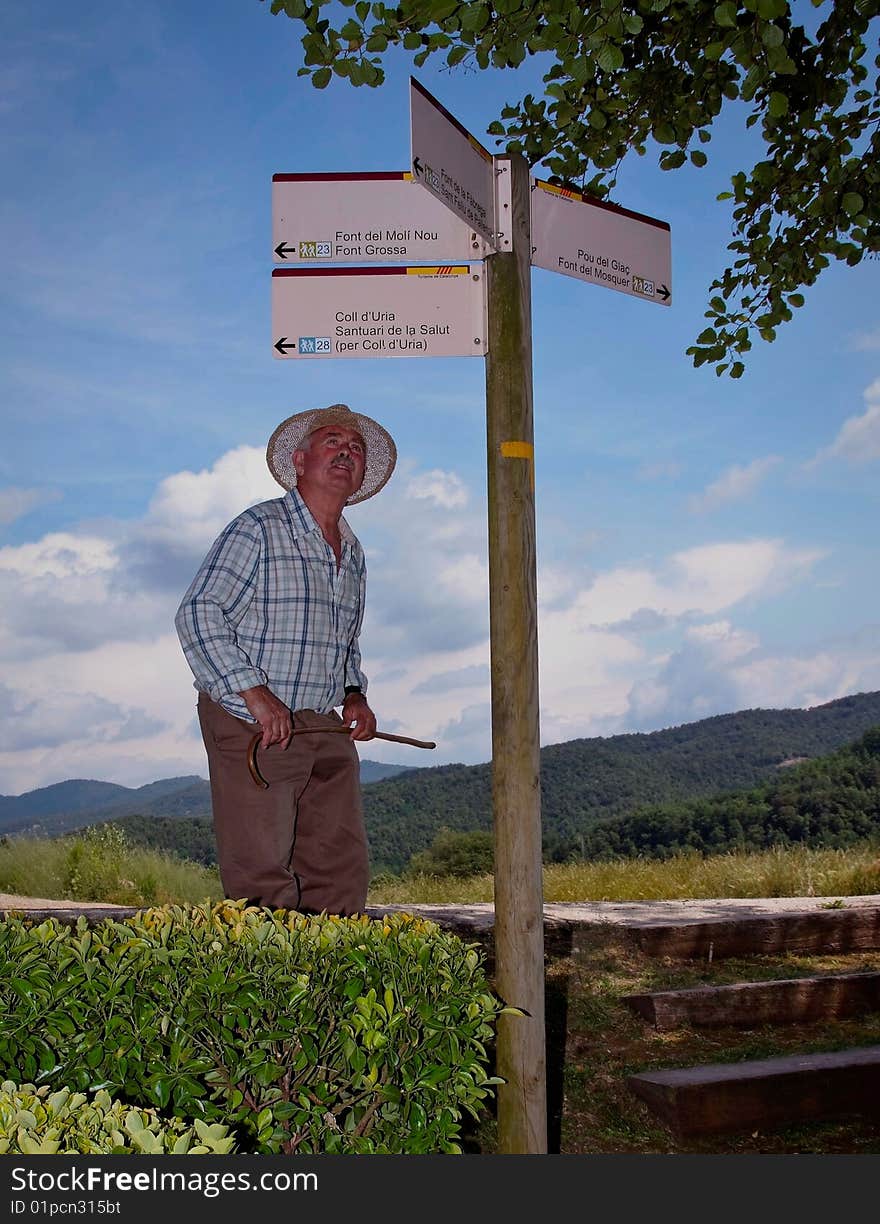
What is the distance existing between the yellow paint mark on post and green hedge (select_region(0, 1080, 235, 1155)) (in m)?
2.13

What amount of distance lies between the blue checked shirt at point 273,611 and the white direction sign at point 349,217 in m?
1.37

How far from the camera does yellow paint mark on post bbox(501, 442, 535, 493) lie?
11.8 feet

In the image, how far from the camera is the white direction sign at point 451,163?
328 cm

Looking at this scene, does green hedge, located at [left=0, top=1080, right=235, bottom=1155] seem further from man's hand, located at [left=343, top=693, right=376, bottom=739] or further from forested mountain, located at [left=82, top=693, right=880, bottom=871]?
forested mountain, located at [left=82, top=693, right=880, bottom=871]

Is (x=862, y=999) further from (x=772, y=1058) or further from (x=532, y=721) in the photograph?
(x=532, y=721)

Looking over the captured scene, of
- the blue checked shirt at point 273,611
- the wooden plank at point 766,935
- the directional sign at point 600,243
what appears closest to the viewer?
the directional sign at point 600,243

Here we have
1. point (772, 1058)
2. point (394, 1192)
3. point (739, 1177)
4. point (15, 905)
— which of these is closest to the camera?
point (394, 1192)

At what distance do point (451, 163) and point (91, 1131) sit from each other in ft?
9.21

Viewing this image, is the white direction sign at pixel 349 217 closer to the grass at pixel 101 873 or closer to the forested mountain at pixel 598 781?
the forested mountain at pixel 598 781

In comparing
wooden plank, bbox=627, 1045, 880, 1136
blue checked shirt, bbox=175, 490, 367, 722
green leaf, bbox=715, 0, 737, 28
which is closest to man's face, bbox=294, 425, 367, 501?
blue checked shirt, bbox=175, 490, 367, 722

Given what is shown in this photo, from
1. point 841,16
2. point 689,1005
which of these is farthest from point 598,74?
point 689,1005

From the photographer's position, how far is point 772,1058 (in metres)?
5.66

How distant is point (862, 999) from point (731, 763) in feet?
60.9

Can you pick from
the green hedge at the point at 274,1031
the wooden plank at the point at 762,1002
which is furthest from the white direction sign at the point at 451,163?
the wooden plank at the point at 762,1002
